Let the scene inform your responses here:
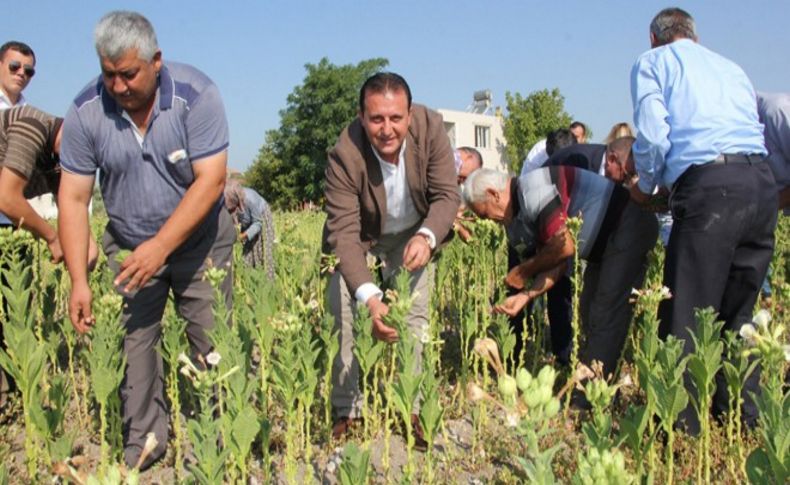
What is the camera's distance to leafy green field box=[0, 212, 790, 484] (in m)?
1.82

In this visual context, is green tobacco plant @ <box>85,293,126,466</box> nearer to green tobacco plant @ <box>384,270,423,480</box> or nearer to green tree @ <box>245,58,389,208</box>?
green tobacco plant @ <box>384,270,423,480</box>

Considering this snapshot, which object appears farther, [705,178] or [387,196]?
[387,196]

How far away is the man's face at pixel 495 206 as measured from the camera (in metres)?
3.66

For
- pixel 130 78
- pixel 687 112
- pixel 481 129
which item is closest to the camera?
pixel 130 78

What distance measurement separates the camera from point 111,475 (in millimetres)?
1192

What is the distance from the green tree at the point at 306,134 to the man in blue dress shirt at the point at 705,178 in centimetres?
4039

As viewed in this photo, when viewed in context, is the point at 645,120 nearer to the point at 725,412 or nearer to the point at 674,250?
the point at 674,250

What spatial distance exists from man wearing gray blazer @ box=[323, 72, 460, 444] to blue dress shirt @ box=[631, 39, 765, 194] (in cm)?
97

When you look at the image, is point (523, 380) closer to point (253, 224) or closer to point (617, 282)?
point (617, 282)

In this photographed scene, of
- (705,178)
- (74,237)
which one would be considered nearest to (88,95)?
(74,237)

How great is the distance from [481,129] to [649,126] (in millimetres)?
49577

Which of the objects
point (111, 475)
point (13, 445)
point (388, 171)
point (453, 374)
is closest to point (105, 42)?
point (388, 171)

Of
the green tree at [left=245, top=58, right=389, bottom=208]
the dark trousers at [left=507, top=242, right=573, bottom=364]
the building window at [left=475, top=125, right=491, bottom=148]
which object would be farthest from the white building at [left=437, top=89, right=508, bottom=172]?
the dark trousers at [left=507, top=242, right=573, bottom=364]

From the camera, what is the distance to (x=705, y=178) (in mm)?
3064
